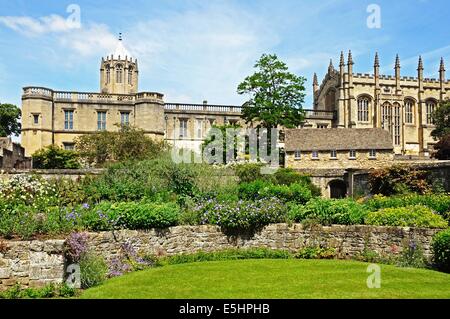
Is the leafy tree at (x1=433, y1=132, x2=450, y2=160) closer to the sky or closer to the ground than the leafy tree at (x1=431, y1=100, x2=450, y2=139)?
closer to the ground

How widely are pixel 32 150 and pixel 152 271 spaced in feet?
119

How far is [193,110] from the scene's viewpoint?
161ft

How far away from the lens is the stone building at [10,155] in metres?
30.6

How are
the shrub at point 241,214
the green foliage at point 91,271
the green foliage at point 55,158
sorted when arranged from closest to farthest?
the green foliage at point 91,271
the shrub at point 241,214
the green foliage at point 55,158

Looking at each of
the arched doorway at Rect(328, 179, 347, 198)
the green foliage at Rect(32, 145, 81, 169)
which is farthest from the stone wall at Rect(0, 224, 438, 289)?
the green foliage at Rect(32, 145, 81, 169)

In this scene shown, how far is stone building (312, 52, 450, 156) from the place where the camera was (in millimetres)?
59344

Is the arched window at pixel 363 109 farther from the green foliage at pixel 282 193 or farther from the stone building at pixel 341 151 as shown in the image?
the green foliage at pixel 282 193

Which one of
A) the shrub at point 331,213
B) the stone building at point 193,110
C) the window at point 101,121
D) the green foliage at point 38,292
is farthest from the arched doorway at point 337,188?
the green foliage at point 38,292

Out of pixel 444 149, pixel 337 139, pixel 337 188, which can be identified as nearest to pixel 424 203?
pixel 337 188

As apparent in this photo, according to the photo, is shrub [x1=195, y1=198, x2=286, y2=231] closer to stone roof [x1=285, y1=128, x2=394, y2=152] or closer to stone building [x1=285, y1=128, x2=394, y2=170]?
stone building [x1=285, y1=128, x2=394, y2=170]

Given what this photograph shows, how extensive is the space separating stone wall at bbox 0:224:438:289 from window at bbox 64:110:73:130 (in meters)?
35.0

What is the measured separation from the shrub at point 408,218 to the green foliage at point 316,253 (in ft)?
5.64
